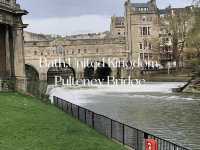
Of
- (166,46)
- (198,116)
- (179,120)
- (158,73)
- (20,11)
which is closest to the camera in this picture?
(179,120)

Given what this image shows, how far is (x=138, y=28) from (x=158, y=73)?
35.2 meters

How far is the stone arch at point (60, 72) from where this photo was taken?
170 m

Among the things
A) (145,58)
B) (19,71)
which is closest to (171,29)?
(145,58)

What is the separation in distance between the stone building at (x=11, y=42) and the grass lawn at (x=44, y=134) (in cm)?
3489

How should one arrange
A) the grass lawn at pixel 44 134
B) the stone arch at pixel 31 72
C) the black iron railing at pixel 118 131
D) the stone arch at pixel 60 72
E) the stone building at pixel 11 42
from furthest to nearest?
the stone arch at pixel 60 72, the stone arch at pixel 31 72, the stone building at pixel 11 42, the grass lawn at pixel 44 134, the black iron railing at pixel 118 131

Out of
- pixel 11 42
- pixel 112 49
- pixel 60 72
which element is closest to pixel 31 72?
pixel 60 72

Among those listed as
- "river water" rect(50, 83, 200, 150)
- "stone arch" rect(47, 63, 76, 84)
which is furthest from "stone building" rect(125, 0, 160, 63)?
"river water" rect(50, 83, 200, 150)

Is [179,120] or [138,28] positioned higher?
[138,28]

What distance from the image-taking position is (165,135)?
35.6 metres

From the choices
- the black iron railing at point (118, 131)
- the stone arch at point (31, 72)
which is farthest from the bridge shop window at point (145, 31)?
the black iron railing at point (118, 131)

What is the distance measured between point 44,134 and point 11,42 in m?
48.4

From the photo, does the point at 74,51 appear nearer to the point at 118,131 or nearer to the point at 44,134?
the point at 118,131

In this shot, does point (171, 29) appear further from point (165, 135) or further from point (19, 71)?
point (165, 135)

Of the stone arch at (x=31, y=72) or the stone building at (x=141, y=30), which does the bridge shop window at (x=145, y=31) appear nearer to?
the stone building at (x=141, y=30)
